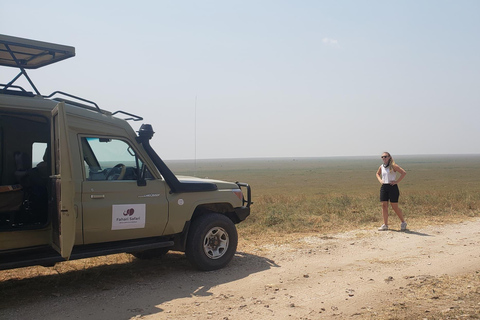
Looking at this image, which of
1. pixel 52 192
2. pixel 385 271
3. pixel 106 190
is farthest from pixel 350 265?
pixel 52 192

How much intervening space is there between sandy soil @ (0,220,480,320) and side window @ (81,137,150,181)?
1.47 meters

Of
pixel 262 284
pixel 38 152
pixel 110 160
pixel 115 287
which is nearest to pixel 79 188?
pixel 110 160

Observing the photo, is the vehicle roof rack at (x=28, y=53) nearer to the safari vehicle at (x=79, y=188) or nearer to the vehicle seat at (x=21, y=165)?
the safari vehicle at (x=79, y=188)

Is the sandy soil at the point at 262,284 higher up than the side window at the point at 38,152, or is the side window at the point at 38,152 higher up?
the side window at the point at 38,152

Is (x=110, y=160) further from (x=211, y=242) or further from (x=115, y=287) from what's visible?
(x=211, y=242)

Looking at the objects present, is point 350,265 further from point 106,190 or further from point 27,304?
point 27,304

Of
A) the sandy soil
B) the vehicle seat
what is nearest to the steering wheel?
the vehicle seat

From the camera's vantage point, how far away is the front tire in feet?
21.6

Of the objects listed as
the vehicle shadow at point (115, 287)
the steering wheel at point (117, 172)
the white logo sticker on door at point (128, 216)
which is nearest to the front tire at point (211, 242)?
the vehicle shadow at point (115, 287)

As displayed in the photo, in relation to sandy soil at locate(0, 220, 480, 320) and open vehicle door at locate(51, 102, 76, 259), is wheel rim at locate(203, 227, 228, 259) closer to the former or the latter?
sandy soil at locate(0, 220, 480, 320)

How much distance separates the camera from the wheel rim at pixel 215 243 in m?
6.73

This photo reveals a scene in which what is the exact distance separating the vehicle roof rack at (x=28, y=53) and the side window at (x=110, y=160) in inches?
38.3

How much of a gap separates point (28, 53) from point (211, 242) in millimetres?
3643

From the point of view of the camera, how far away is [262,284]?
5883 millimetres
